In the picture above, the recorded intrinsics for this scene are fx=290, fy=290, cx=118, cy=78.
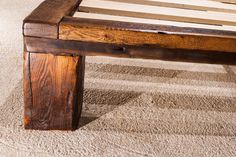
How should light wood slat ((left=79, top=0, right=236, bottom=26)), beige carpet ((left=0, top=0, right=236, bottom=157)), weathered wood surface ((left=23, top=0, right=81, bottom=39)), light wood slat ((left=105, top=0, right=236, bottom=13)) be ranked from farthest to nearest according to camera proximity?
light wood slat ((left=105, top=0, right=236, bottom=13))
light wood slat ((left=79, top=0, right=236, bottom=26))
beige carpet ((left=0, top=0, right=236, bottom=157))
weathered wood surface ((left=23, top=0, right=81, bottom=39))

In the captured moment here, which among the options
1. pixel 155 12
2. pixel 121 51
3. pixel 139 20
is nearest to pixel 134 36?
pixel 121 51

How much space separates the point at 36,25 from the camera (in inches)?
30.6

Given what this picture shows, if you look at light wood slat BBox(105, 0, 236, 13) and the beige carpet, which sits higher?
light wood slat BBox(105, 0, 236, 13)

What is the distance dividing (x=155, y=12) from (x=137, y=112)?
42 centimetres

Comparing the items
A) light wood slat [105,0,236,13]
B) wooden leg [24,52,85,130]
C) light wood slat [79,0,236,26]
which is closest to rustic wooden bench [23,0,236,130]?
wooden leg [24,52,85,130]

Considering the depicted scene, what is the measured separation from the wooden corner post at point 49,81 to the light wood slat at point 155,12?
203 millimetres

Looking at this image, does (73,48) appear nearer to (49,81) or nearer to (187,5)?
(49,81)

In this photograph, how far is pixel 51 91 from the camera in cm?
89

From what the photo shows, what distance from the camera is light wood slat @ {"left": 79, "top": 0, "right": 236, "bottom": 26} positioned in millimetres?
1126

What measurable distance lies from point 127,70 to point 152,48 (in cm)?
62

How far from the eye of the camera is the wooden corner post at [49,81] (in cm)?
79

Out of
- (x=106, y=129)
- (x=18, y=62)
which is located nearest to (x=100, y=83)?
(x=106, y=129)

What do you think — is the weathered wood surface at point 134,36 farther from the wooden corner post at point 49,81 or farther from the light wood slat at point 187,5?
the light wood slat at point 187,5

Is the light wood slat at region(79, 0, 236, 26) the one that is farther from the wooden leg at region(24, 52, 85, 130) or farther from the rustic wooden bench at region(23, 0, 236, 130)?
the wooden leg at region(24, 52, 85, 130)
